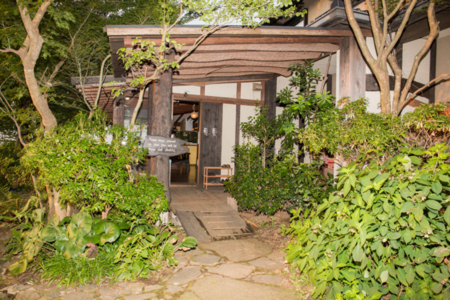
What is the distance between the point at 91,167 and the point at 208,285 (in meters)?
1.96

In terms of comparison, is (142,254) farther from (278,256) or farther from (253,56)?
(253,56)

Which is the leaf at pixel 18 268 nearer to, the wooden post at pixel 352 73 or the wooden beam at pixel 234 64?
the wooden beam at pixel 234 64

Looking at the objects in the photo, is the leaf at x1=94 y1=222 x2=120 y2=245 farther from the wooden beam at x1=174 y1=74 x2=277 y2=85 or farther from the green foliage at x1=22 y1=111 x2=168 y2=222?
the wooden beam at x1=174 y1=74 x2=277 y2=85

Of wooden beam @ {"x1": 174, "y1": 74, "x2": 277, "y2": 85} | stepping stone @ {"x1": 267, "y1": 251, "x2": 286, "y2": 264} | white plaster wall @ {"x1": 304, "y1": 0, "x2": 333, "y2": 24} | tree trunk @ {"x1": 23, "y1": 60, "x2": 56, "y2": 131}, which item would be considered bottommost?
stepping stone @ {"x1": 267, "y1": 251, "x2": 286, "y2": 264}

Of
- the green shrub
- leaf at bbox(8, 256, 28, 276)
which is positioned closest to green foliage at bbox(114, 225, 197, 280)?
leaf at bbox(8, 256, 28, 276)

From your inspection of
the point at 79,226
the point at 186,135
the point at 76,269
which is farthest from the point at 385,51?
the point at 186,135

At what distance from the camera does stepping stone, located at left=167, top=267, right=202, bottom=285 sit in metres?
3.43

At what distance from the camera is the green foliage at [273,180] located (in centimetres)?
498

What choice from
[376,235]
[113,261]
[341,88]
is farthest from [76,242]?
[341,88]

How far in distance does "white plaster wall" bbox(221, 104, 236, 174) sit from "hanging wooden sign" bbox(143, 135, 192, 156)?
150 inches

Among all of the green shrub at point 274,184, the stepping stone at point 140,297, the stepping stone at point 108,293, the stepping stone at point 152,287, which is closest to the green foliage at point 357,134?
the green shrub at point 274,184

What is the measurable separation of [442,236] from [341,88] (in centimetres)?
382

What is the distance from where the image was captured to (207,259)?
13.5ft

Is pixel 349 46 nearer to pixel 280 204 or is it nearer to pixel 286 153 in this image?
pixel 286 153
